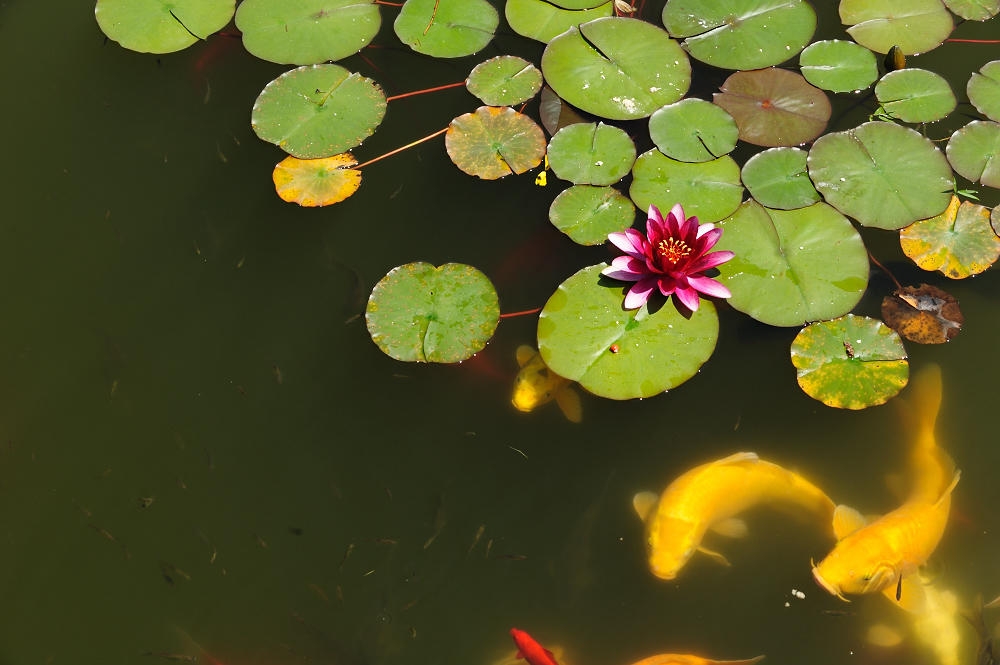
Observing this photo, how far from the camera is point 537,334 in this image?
3111 mm

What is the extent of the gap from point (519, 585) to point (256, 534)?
0.97 m

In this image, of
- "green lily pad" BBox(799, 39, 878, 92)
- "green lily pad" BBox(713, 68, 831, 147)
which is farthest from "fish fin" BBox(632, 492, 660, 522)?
"green lily pad" BBox(799, 39, 878, 92)

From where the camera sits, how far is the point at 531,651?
265 centimetres

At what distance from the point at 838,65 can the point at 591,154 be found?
1262mm

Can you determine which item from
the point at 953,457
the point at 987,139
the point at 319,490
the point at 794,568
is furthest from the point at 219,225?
the point at 987,139

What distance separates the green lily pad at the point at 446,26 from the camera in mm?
3742

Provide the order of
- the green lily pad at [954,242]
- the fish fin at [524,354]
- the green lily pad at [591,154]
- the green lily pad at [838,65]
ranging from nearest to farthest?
the fish fin at [524,354]
the green lily pad at [954,242]
the green lily pad at [591,154]
the green lily pad at [838,65]

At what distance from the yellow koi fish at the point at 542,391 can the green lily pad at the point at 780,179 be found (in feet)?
3.70

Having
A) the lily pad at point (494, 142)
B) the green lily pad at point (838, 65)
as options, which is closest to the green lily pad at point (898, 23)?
the green lily pad at point (838, 65)

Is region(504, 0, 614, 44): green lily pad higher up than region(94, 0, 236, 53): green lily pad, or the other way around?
region(94, 0, 236, 53): green lily pad

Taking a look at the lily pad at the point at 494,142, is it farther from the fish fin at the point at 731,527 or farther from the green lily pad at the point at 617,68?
the fish fin at the point at 731,527

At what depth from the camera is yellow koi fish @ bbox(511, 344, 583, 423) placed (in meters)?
3.09

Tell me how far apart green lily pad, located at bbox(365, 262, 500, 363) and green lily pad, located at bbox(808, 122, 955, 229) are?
1.49 m

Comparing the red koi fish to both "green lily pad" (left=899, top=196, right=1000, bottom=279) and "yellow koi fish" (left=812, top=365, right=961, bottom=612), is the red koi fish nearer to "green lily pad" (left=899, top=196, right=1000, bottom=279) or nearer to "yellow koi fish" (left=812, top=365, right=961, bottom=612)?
"yellow koi fish" (left=812, top=365, right=961, bottom=612)
